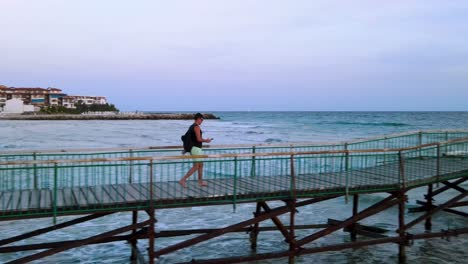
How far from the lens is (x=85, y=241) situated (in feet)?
28.3

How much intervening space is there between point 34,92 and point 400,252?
178930mm

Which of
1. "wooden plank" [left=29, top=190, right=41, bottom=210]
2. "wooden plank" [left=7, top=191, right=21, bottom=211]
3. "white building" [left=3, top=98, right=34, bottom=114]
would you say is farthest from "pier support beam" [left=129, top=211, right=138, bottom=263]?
"white building" [left=3, top=98, right=34, bottom=114]

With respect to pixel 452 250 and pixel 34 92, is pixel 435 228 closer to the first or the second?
pixel 452 250

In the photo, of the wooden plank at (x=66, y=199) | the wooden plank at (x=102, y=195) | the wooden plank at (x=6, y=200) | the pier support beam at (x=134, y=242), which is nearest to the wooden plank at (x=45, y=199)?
the wooden plank at (x=66, y=199)

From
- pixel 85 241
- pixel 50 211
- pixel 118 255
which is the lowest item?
pixel 118 255

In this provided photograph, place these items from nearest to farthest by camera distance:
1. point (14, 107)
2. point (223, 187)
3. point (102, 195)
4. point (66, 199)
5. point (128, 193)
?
point (66, 199) → point (102, 195) → point (128, 193) → point (223, 187) → point (14, 107)

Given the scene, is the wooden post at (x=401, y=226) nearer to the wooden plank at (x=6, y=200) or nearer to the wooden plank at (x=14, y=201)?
the wooden plank at (x=14, y=201)

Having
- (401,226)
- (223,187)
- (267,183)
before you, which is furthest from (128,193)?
(401,226)

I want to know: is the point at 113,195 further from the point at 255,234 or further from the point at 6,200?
the point at 255,234

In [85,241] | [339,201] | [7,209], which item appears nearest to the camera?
[7,209]

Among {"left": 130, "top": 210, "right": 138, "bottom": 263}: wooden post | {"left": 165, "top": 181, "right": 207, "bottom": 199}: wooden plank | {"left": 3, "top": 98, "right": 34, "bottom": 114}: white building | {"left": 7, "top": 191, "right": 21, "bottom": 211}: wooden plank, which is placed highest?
{"left": 3, "top": 98, "right": 34, "bottom": 114}: white building

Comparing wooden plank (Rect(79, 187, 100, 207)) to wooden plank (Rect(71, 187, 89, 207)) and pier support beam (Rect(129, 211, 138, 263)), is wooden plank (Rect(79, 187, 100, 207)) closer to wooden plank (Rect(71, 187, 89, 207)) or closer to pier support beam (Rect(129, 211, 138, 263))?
wooden plank (Rect(71, 187, 89, 207))

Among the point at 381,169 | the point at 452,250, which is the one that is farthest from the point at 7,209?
the point at 452,250

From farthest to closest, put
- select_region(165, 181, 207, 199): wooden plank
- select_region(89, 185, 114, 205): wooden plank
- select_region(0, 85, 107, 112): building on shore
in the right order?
select_region(0, 85, 107, 112): building on shore < select_region(165, 181, 207, 199): wooden plank < select_region(89, 185, 114, 205): wooden plank
